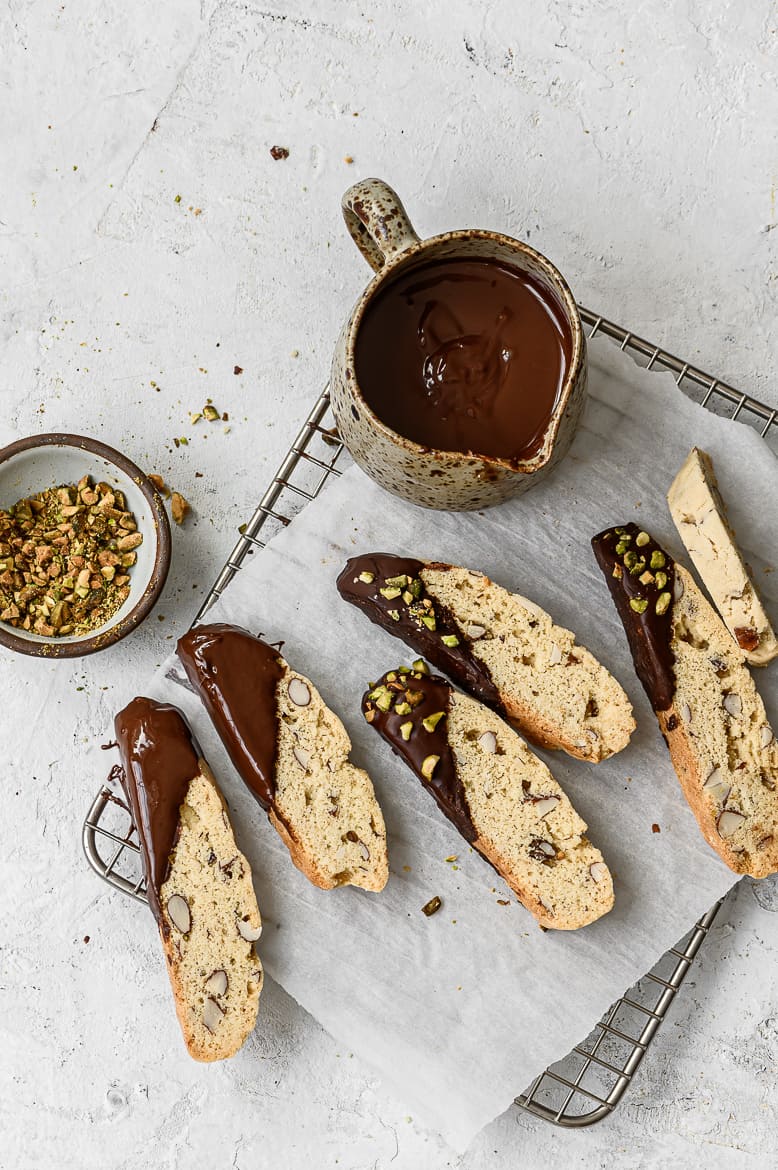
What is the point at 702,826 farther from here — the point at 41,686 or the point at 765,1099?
the point at 41,686

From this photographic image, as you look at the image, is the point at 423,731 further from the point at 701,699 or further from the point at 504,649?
the point at 701,699

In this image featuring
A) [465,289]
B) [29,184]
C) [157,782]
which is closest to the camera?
[465,289]

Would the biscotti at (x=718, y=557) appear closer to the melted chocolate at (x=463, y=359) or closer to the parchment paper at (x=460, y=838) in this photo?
the parchment paper at (x=460, y=838)

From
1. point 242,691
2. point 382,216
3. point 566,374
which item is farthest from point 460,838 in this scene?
point 382,216

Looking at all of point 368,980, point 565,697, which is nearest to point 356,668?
point 565,697

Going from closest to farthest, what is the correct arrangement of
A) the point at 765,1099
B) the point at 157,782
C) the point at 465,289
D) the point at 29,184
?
1. the point at 465,289
2. the point at 157,782
3. the point at 765,1099
4. the point at 29,184

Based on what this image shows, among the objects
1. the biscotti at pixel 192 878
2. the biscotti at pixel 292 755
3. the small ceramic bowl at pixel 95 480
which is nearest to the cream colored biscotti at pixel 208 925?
the biscotti at pixel 192 878

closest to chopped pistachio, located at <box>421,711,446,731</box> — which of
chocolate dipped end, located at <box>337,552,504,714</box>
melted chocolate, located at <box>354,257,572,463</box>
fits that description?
chocolate dipped end, located at <box>337,552,504,714</box>
